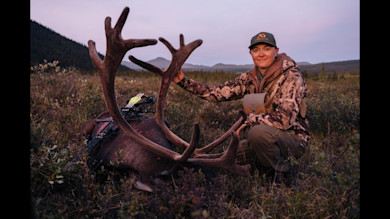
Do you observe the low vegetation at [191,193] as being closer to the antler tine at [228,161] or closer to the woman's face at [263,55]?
the antler tine at [228,161]

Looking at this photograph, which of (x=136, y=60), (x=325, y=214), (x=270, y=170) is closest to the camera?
(x=325, y=214)

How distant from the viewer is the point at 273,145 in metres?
3.19

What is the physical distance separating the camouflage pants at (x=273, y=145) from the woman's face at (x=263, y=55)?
0.86 meters

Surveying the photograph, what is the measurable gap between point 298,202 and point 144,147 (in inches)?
61.0

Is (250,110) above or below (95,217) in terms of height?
above

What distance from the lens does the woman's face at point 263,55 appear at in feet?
11.4

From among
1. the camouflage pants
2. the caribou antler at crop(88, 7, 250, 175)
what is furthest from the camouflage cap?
the caribou antler at crop(88, 7, 250, 175)

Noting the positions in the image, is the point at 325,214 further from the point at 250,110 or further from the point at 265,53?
the point at 265,53

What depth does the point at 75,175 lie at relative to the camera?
8.00ft

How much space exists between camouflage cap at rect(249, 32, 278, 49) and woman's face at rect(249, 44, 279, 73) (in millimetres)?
77

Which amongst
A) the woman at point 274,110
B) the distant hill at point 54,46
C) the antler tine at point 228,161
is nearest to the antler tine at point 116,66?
the antler tine at point 228,161

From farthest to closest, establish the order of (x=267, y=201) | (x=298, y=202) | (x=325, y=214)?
(x=267, y=201)
(x=298, y=202)
(x=325, y=214)

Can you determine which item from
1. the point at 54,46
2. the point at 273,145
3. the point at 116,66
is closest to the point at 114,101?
the point at 116,66
